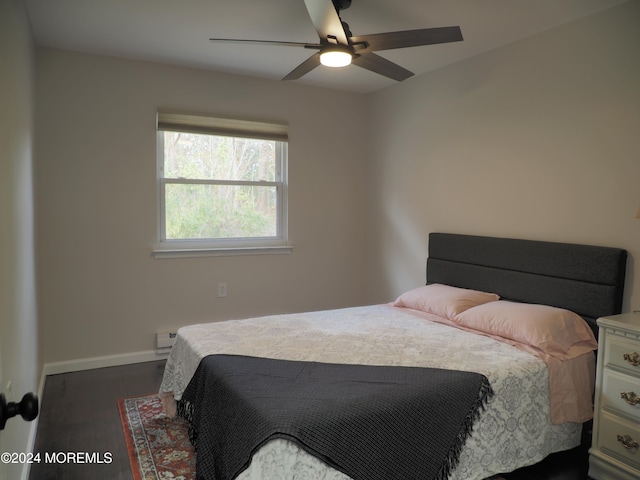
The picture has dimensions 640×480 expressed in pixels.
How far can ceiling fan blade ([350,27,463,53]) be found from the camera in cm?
217

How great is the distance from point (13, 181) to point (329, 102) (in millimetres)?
3031

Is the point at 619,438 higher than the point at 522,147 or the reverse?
the reverse

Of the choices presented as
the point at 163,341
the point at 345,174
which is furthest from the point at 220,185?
the point at 163,341

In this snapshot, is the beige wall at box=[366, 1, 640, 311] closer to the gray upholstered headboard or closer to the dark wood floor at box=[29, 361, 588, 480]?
the gray upholstered headboard

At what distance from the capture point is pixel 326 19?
2.07m

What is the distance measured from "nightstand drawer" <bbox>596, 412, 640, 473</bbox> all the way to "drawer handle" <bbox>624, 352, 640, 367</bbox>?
28 cm

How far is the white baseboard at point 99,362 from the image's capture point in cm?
354

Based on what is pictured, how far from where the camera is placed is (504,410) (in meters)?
2.16

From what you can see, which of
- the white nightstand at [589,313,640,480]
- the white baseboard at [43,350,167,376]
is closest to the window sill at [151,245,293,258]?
the white baseboard at [43,350,167,376]

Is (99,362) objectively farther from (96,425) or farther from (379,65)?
(379,65)

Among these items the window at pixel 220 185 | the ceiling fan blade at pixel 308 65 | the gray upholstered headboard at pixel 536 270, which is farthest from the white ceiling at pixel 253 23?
the gray upholstered headboard at pixel 536 270

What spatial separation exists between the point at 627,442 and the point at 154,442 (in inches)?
93.9

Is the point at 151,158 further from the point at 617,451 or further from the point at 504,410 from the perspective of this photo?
the point at 617,451

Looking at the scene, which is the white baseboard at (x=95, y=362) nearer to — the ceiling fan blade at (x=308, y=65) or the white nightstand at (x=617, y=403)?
the ceiling fan blade at (x=308, y=65)
